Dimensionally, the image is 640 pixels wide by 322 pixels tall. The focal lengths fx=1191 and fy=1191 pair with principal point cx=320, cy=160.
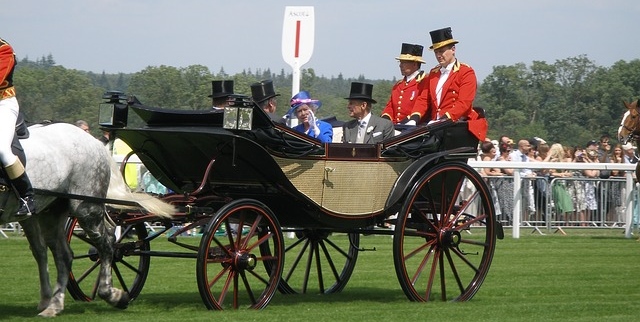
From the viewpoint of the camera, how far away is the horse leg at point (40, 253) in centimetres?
889

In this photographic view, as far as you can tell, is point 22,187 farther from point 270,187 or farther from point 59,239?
point 270,187

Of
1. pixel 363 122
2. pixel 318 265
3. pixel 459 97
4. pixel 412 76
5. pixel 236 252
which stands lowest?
Result: pixel 318 265

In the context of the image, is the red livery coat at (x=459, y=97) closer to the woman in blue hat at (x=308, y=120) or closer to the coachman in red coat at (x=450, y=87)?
the coachman in red coat at (x=450, y=87)

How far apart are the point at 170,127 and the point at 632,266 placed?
6614mm

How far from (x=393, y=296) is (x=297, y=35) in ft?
18.8

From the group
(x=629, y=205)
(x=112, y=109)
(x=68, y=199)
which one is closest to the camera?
(x=68, y=199)

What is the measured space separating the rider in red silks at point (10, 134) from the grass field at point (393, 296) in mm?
883

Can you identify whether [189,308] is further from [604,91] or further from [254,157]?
[604,91]

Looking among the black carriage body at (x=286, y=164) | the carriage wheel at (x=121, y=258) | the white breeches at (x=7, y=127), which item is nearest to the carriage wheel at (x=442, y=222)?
the black carriage body at (x=286, y=164)

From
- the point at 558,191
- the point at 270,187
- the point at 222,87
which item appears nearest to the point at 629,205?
the point at 558,191

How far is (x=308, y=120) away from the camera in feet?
35.0

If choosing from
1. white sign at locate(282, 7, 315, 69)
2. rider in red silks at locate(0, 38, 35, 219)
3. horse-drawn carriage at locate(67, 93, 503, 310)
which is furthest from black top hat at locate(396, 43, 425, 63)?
white sign at locate(282, 7, 315, 69)

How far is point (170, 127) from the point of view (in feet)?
29.6

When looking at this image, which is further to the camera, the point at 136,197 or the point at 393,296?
the point at 393,296
